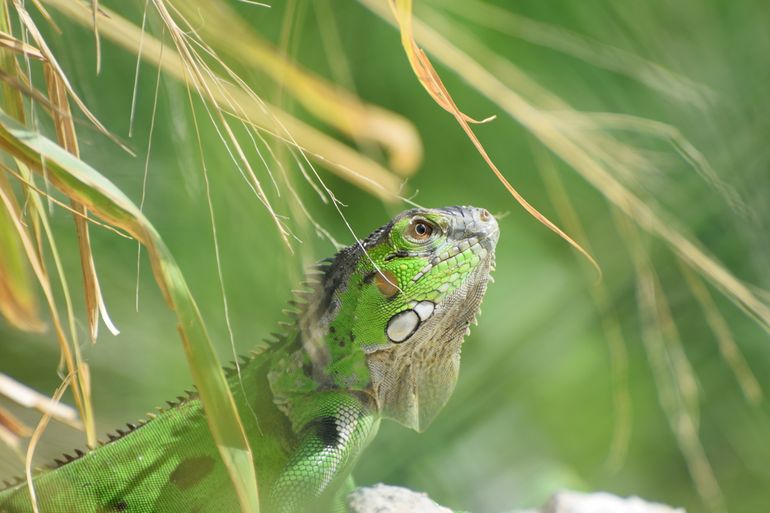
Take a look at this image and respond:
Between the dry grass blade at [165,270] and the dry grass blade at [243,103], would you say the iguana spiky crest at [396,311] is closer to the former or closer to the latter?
the dry grass blade at [243,103]

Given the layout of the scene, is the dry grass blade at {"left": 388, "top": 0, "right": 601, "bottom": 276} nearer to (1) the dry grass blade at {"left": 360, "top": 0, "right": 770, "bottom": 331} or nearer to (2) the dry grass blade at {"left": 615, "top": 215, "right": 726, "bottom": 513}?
(1) the dry grass blade at {"left": 360, "top": 0, "right": 770, "bottom": 331}

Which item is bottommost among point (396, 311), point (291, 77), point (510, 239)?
point (396, 311)

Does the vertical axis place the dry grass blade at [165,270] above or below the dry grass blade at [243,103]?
below

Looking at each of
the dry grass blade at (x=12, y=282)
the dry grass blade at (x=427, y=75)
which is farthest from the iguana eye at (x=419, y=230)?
the dry grass blade at (x=12, y=282)

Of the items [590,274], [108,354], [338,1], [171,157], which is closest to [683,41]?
[590,274]

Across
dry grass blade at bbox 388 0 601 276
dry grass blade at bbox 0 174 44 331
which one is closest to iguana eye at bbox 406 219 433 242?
dry grass blade at bbox 388 0 601 276

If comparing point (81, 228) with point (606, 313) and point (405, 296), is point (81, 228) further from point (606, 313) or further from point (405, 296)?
point (606, 313)

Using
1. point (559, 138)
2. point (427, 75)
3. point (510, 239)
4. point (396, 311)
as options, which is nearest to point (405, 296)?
point (396, 311)
